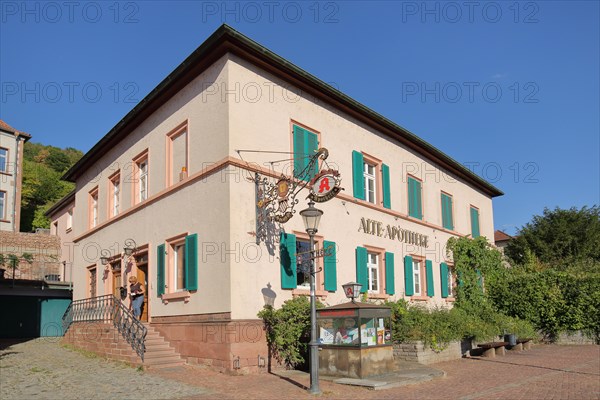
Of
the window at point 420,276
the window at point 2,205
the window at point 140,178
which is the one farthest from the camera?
the window at point 2,205

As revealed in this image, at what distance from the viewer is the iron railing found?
1321 centimetres

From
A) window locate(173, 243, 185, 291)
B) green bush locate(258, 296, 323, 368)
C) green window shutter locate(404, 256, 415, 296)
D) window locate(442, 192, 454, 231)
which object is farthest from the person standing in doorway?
window locate(442, 192, 454, 231)

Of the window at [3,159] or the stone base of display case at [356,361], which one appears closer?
the stone base of display case at [356,361]

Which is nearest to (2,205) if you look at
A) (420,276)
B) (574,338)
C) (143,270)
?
(143,270)

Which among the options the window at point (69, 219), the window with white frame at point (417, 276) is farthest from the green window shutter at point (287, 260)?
the window at point (69, 219)

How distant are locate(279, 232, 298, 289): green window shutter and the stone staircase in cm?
321

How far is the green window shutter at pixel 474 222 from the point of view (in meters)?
26.1

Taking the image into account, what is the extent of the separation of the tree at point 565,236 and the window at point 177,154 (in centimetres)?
2707

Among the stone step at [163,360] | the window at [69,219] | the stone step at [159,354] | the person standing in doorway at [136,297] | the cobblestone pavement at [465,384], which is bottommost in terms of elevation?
the cobblestone pavement at [465,384]

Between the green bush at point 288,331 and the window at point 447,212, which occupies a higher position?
the window at point 447,212

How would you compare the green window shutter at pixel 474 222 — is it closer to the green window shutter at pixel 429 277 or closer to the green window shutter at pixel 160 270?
the green window shutter at pixel 429 277

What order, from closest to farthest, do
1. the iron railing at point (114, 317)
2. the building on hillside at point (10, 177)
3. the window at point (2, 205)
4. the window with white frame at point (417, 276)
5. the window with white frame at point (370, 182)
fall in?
the iron railing at point (114, 317), the window with white frame at point (370, 182), the window with white frame at point (417, 276), the window at point (2, 205), the building on hillside at point (10, 177)

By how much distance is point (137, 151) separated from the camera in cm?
1738

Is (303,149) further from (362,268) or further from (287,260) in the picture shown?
(362,268)
